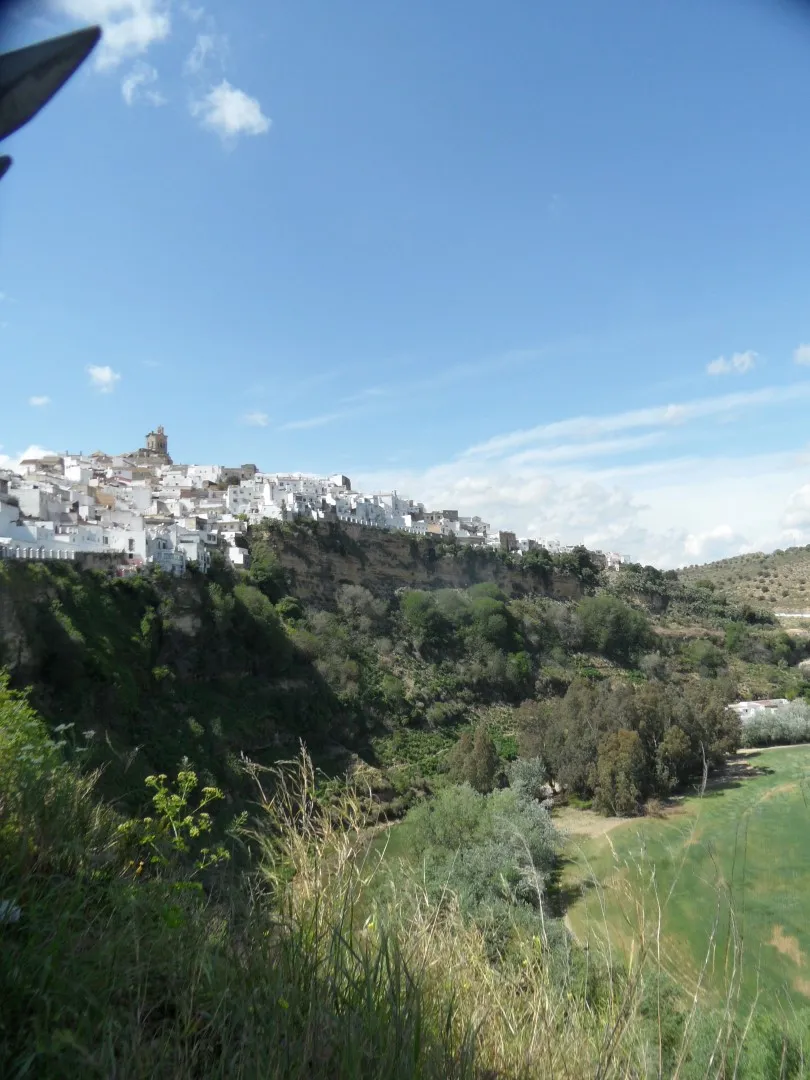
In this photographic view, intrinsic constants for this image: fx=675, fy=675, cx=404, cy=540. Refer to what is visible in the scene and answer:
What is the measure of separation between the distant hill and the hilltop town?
11.1 m

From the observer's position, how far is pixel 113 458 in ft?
146

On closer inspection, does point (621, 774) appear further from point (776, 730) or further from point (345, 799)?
point (345, 799)

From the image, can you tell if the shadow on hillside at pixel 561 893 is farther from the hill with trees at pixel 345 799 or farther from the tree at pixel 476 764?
the tree at pixel 476 764

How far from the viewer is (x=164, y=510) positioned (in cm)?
3316

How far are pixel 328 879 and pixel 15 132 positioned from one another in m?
2.46

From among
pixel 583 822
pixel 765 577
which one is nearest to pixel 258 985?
pixel 583 822

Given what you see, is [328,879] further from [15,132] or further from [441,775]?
[441,775]


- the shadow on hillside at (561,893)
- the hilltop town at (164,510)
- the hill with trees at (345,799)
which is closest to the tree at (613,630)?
the hill with trees at (345,799)

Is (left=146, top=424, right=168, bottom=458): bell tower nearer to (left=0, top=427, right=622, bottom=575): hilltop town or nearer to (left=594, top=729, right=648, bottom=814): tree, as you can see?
(left=0, top=427, right=622, bottom=575): hilltop town

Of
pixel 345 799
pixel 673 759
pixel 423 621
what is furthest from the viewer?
pixel 423 621

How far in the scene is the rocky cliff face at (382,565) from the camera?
1228 inches

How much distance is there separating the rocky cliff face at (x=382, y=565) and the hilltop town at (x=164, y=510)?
1.38m

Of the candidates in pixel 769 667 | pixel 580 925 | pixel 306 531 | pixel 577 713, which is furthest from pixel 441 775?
pixel 769 667

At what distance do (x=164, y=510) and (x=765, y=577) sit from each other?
50.7m
